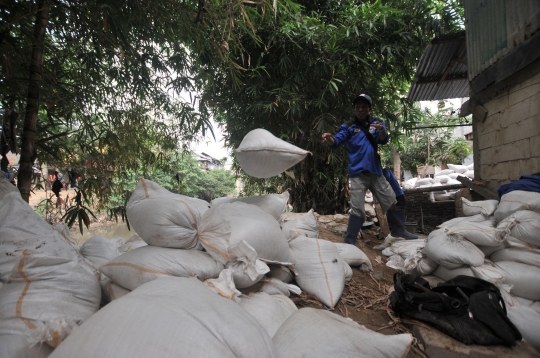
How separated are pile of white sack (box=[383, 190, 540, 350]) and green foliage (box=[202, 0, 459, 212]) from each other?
2246 mm

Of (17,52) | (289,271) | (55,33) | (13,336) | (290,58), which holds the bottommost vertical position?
(289,271)

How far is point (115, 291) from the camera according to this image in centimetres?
121

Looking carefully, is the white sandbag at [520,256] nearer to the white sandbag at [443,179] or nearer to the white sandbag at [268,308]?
the white sandbag at [268,308]

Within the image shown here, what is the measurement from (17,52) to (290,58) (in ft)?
10.0

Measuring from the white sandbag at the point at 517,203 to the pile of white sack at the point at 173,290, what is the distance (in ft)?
3.90

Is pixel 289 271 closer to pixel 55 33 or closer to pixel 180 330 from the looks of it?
pixel 180 330

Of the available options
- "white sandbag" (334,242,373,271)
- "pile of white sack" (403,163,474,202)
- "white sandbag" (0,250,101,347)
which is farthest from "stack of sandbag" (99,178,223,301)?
"pile of white sack" (403,163,474,202)

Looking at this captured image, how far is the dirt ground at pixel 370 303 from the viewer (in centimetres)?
143

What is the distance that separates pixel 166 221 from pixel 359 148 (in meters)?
1.78

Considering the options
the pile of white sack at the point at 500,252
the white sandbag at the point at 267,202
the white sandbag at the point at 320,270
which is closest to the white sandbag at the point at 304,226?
the white sandbag at the point at 267,202

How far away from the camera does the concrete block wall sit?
2.24 metres

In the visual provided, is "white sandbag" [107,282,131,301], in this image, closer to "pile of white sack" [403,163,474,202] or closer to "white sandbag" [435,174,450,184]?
"pile of white sack" [403,163,474,202]

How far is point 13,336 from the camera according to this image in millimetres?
819

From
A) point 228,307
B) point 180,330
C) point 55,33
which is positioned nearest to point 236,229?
point 228,307
